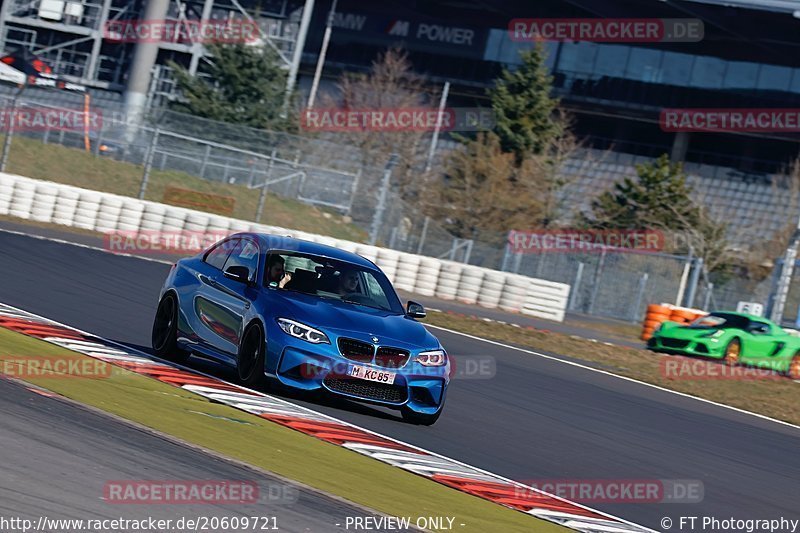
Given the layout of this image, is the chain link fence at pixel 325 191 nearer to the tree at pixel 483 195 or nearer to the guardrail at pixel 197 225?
the tree at pixel 483 195

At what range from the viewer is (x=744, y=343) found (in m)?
24.9

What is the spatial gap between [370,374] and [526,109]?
43.8 meters

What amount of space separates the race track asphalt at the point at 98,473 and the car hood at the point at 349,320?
8.09 feet

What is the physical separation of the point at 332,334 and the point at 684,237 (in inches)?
1439

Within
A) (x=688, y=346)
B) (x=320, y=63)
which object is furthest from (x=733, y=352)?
(x=320, y=63)

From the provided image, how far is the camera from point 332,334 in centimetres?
1058

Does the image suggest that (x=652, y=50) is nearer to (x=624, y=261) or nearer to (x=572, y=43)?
(x=572, y=43)

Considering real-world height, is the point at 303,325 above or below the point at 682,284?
below

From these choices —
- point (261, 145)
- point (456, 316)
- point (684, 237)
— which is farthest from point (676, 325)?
point (684, 237)

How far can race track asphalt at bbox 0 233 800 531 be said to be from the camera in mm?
10461

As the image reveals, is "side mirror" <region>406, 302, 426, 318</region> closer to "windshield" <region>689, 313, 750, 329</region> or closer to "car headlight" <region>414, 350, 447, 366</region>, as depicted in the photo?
"car headlight" <region>414, 350, 447, 366</region>

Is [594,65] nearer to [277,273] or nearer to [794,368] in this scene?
[794,368]

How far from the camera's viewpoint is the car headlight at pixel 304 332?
10.5 meters

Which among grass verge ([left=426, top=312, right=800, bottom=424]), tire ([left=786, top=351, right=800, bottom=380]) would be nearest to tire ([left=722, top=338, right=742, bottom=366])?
grass verge ([left=426, top=312, right=800, bottom=424])
